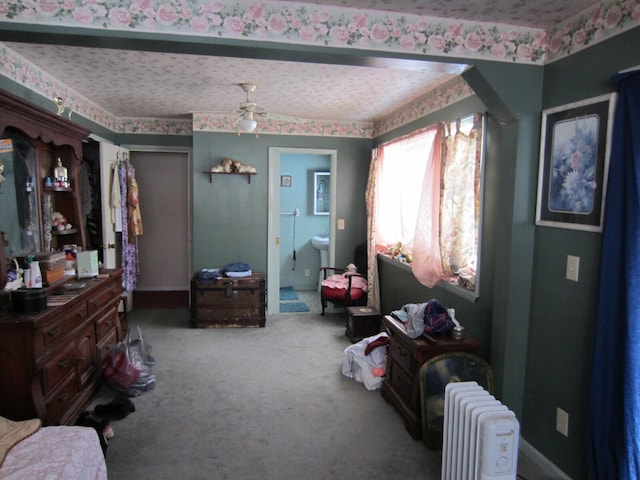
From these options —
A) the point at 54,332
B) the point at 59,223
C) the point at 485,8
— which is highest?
the point at 485,8

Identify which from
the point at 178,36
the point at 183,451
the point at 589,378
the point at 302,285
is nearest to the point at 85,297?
the point at 183,451

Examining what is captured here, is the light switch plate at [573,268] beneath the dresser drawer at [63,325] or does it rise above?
above

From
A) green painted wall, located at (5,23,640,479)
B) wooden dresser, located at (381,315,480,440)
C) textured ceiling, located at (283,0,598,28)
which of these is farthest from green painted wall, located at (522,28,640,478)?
wooden dresser, located at (381,315,480,440)

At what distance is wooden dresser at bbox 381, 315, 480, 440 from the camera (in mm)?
2533

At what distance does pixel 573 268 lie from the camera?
2066mm

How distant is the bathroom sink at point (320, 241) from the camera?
5.95m

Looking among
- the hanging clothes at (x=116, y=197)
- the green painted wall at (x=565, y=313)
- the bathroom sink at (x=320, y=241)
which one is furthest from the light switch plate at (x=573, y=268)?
the hanging clothes at (x=116, y=197)

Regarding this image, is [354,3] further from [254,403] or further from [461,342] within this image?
[254,403]

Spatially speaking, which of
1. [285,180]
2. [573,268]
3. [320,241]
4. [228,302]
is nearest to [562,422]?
[573,268]

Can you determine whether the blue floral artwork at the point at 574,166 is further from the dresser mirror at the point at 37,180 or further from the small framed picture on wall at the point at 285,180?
the small framed picture on wall at the point at 285,180

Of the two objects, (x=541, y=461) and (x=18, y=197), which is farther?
(x=18, y=197)

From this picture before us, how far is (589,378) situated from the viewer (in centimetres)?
199

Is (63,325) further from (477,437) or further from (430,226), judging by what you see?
(430,226)

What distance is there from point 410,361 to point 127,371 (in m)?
2.02
